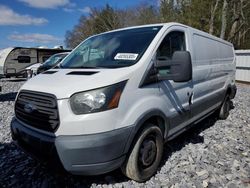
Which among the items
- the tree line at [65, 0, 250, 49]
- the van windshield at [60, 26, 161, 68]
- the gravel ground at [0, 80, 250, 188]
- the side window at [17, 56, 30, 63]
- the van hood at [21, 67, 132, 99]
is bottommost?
the gravel ground at [0, 80, 250, 188]

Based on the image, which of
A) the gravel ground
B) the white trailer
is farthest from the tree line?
the gravel ground

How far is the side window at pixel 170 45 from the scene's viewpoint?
11.0 feet

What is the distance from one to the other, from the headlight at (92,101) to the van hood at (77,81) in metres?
0.06

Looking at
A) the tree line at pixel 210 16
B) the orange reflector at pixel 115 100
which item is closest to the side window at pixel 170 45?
the orange reflector at pixel 115 100

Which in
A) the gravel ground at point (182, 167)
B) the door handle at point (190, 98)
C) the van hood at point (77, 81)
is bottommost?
the gravel ground at point (182, 167)

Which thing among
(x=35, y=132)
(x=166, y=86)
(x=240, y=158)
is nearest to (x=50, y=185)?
(x=35, y=132)

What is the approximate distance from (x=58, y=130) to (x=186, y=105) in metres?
2.19

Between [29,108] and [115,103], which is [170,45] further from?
[29,108]

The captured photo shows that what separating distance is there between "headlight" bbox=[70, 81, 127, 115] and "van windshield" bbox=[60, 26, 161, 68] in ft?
1.98

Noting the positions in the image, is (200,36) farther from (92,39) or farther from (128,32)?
(92,39)

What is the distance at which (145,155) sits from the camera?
3199 millimetres

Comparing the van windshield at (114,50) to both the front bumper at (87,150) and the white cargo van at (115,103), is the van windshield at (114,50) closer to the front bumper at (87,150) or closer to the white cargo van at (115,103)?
the white cargo van at (115,103)

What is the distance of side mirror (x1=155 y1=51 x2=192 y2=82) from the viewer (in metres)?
3.03

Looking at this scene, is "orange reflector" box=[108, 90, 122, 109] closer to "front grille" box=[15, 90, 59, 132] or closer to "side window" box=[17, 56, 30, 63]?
"front grille" box=[15, 90, 59, 132]
